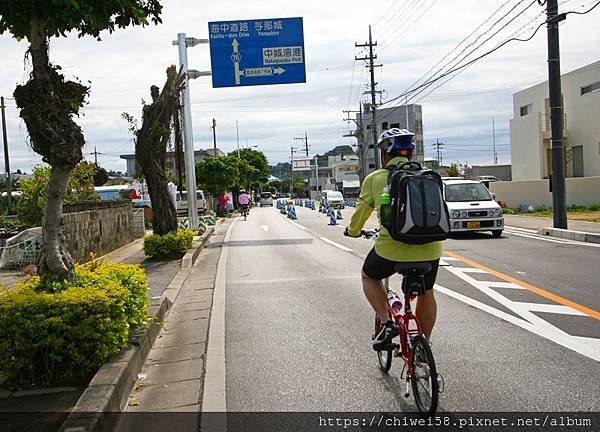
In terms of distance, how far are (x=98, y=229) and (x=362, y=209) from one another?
43.9 ft

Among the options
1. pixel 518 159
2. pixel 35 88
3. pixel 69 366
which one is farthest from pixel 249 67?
pixel 518 159

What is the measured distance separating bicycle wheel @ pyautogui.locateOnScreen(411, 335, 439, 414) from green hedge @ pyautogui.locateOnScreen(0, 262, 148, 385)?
8.33 feet

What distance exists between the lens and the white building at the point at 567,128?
109 feet

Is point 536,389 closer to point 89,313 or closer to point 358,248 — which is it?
point 89,313

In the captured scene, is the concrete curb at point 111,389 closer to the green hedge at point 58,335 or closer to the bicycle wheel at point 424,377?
the green hedge at point 58,335

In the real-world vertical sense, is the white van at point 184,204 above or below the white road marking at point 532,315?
above

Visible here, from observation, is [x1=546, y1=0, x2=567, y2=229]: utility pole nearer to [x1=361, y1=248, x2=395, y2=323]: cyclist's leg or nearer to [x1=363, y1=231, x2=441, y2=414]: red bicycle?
[x1=363, y1=231, x2=441, y2=414]: red bicycle

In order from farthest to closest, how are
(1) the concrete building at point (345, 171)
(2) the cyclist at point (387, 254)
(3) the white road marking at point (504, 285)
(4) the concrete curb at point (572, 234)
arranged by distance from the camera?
(1) the concrete building at point (345, 171) → (4) the concrete curb at point (572, 234) → (3) the white road marking at point (504, 285) → (2) the cyclist at point (387, 254)

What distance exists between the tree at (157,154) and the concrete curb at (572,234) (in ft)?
34.8

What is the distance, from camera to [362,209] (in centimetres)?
506

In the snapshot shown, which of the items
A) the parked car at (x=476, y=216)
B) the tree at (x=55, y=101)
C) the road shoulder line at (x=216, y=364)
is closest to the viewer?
the road shoulder line at (x=216, y=364)

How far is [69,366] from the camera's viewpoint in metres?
5.30

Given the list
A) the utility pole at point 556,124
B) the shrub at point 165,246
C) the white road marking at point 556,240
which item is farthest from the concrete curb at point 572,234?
the shrub at point 165,246

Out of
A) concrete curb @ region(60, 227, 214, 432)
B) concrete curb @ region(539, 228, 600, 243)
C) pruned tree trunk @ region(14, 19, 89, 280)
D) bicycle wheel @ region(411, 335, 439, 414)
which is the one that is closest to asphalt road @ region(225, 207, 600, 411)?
bicycle wheel @ region(411, 335, 439, 414)
